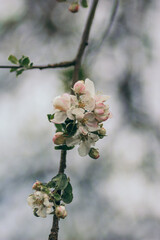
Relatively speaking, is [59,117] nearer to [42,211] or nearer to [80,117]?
[80,117]

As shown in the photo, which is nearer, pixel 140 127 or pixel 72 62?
→ pixel 72 62

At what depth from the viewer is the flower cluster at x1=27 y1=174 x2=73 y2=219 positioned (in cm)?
120

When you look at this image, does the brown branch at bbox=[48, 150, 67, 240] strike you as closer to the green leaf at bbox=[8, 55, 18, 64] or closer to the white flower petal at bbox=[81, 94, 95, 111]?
the white flower petal at bbox=[81, 94, 95, 111]

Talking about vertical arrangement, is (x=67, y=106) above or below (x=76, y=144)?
above

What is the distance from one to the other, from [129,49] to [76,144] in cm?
309

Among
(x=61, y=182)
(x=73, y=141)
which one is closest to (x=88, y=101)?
(x=73, y=141)

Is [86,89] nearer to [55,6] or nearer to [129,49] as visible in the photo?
[129,49]

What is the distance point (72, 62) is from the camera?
170 cm

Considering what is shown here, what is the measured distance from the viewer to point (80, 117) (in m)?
1.16

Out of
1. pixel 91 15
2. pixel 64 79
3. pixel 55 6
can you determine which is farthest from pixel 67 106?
pixel 55 6

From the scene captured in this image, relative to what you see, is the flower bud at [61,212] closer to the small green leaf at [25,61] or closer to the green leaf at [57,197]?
the green leaf at [57,197]

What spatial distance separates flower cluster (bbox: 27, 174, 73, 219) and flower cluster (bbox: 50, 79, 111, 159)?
4.9 inches

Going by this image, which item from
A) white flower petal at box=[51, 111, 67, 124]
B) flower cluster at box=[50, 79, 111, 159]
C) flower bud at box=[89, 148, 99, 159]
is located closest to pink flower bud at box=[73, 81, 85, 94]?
flower cluster at box=[50, 79, 111, 159]

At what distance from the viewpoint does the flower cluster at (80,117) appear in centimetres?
118
